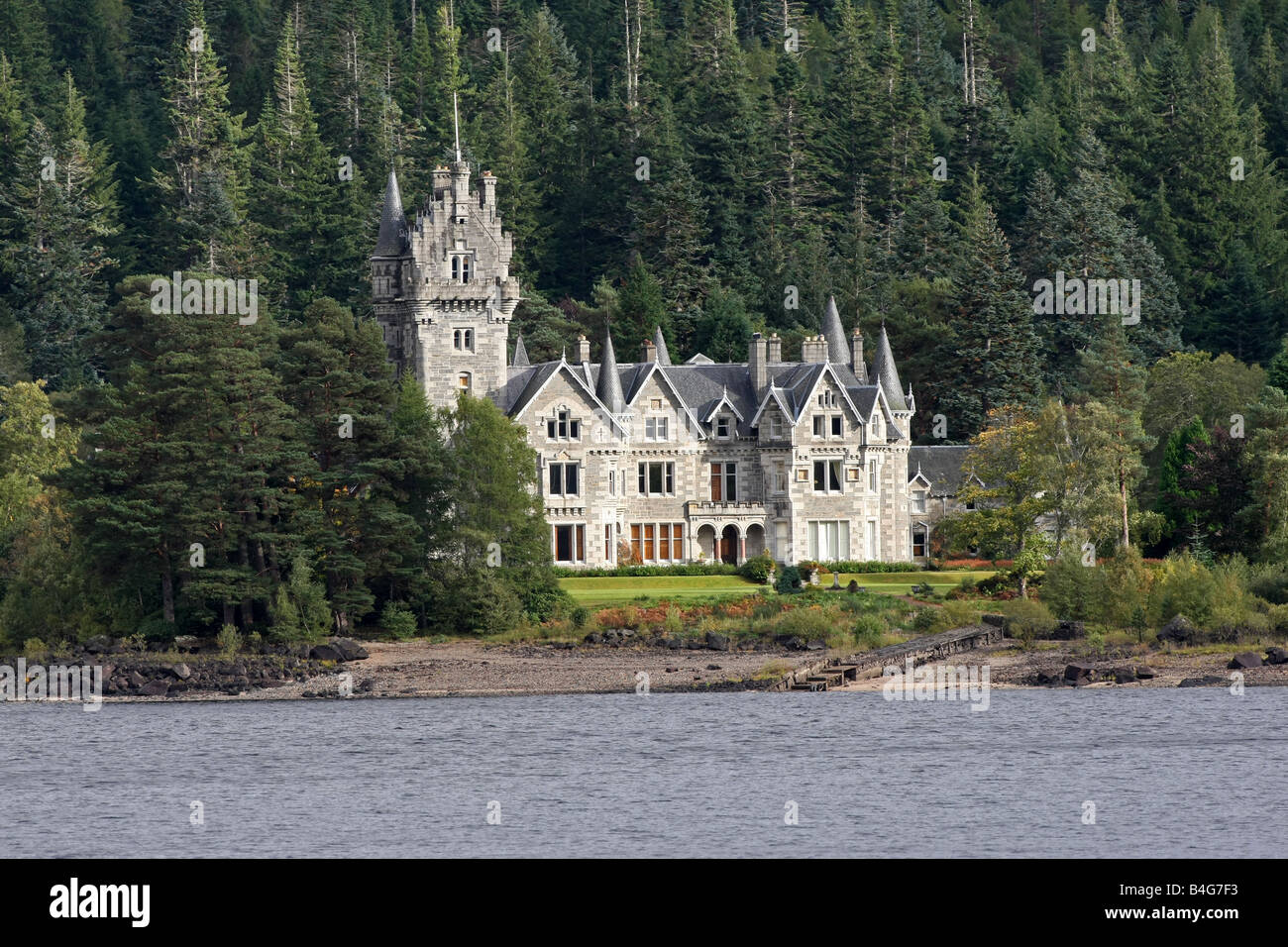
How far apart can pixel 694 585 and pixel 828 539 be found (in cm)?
921

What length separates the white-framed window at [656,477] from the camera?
9069cm

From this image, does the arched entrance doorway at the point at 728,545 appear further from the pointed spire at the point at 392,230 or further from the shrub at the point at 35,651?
the shrub at the point at 35,651

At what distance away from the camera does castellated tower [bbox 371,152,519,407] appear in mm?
88562

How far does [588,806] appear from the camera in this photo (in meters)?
52.7

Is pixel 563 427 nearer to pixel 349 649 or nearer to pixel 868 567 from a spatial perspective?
pixel 868 567

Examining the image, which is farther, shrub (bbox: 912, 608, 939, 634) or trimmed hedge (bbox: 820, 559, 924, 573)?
trimmed hedge (bbox: 820, 559, 924, 573)

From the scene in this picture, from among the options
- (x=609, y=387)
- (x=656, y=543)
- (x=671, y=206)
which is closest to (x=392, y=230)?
(x=609, y=387)

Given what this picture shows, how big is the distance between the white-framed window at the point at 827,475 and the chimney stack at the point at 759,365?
3.87 m

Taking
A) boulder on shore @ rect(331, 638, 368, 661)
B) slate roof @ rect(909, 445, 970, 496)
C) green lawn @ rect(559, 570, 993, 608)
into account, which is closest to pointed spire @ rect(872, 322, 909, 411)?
slate roof @ rect(909, 445, 970, 496)

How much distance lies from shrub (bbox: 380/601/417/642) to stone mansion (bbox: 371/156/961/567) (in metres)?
11.6

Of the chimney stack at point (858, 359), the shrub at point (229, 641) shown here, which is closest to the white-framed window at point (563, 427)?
the chimney stack at point (858, 359)

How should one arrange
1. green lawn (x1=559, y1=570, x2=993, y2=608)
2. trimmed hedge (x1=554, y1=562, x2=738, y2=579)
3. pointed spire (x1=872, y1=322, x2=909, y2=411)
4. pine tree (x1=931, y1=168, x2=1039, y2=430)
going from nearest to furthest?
1. green lawn (x1=559, y1=570, x2=993, y2=608)
2. trimmed hedge (x1=554, y1=562, x2=738, y2=579)
3. pointed spire (x1=872, y1=322, x2=909, y2=411)
4. pine tree (x1=931, y1=168, x2=1039, y2=430)

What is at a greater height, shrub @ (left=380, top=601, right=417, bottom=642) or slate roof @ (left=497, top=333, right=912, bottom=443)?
slate roof @ (left=497, top=333, right=912, bottom=443)

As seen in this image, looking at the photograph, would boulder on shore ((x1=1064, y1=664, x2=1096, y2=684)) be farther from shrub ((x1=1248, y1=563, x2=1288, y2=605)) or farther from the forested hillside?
the forested hillside
